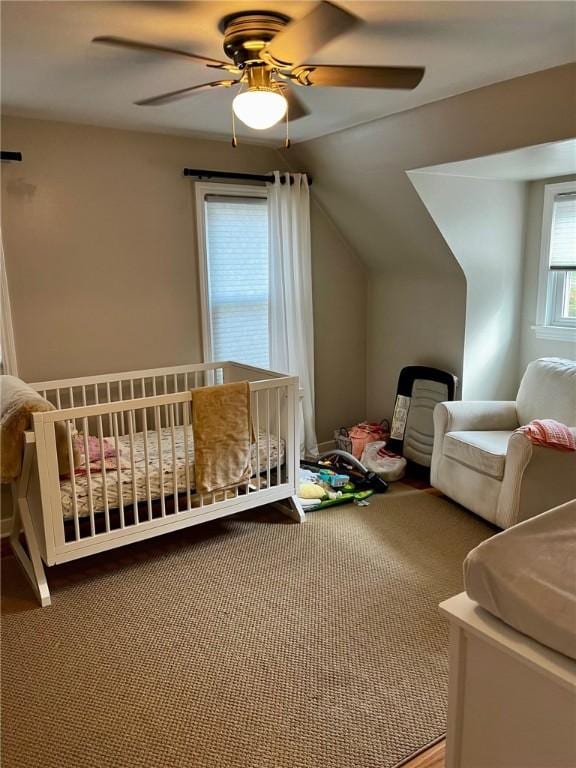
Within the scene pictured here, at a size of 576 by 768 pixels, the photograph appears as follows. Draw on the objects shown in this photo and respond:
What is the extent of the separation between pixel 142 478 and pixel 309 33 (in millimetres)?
2055

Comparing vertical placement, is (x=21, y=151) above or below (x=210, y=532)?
above

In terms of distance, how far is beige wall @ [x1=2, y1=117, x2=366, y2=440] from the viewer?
3186 mm

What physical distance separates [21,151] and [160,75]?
3.62ft

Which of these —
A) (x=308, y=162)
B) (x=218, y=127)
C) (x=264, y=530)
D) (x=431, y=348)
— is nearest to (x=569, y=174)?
(x=431, y=348)

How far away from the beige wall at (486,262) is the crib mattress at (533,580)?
262 centimetres

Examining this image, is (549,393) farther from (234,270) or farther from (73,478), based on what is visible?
(73,478)

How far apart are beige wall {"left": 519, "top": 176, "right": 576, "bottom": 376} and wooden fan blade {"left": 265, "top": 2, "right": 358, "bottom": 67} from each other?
8.94 feet

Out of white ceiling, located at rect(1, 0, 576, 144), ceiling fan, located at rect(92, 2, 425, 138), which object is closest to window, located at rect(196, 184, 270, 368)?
white ceiling, located at rect(1, 0, 576, 144)

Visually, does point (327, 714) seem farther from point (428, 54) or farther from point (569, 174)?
point (569, 174)

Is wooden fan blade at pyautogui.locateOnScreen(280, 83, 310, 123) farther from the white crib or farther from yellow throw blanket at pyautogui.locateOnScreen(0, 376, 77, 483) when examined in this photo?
yellow throw blanket at pyautogui.locateOnScreen(0, 376, 77, 483)

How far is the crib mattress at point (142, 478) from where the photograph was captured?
2656 millimetres

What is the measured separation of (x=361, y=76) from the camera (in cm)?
197

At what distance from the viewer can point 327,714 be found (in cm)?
195

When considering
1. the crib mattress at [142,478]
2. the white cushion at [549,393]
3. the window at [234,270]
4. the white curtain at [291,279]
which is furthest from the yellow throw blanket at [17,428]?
the white cushion at [549,393]
